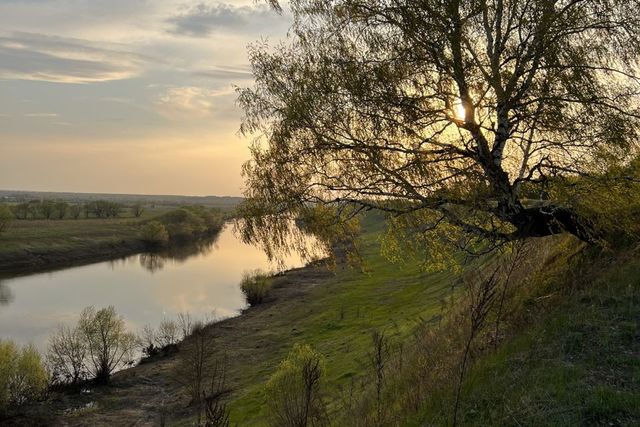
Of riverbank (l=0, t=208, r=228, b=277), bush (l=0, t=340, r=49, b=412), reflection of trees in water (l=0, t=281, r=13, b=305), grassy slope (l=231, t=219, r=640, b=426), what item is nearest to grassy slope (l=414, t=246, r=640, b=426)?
grassy slope (l=231, t=219, r=640, b=426)

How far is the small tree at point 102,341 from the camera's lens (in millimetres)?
26516

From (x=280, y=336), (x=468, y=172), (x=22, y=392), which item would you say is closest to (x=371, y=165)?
(x=468, y=172)

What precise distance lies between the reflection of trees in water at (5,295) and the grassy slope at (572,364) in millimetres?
46350

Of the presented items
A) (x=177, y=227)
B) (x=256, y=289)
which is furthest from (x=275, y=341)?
(x=177, y=227)

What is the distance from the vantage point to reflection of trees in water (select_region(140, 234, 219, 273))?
6606 cm

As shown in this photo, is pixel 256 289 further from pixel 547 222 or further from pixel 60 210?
pixel 60 210

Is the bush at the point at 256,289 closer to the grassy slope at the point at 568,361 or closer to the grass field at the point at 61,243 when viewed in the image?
the grass field at the point at 61,243

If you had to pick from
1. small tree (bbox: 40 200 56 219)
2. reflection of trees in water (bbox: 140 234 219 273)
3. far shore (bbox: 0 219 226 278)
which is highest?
small tree (bbox: 40 200 56 219)

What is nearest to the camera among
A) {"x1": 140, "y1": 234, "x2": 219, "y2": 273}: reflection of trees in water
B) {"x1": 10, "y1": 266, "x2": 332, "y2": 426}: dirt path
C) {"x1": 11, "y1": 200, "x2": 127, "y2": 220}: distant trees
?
{"x1": 10, "y1": 266, "x2": 332, "y2": 426}: dirt path

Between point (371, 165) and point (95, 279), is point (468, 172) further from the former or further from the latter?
point (95, 279)

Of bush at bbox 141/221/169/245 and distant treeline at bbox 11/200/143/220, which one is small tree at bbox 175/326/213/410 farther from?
distant treeline at bbox 11/200/143/220

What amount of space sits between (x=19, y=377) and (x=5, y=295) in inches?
1115

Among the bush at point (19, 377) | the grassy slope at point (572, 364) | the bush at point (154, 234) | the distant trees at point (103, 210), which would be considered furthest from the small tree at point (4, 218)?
the grassy slope at point (572, 364)

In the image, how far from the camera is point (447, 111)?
8820 mm
